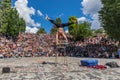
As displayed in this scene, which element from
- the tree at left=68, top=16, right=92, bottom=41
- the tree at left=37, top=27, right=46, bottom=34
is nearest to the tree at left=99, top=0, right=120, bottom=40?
the tree at left=68, top=16, right=92, bottom=41

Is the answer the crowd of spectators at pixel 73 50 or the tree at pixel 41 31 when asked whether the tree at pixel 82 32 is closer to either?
the crowd of spectators at pixel 73 50

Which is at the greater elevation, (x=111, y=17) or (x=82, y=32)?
(x=82, y=32)

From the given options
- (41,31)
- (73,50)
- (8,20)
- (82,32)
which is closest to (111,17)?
(73,50)

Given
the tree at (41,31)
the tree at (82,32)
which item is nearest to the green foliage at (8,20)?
the tree at (82,32)

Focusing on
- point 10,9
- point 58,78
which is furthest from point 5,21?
point 58,78

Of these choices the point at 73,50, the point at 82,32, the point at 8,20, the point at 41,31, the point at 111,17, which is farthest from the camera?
the point at 41,31

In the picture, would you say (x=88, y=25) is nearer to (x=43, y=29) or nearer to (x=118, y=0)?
(x=118, y=0)

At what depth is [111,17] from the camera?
46.2 m

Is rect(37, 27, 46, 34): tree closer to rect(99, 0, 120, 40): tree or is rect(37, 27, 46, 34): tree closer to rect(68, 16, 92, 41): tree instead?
rect(68, 16, 92, 41): tree

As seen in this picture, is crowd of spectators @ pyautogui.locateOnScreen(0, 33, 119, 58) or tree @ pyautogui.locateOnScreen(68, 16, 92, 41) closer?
crowd of spectators @ pyautogui.locateOnScreen(0, 33, 119, 58)

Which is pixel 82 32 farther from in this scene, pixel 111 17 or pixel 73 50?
pixel 111 17

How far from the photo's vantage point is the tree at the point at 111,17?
45344mm

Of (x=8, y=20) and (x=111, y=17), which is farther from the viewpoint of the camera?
(x=8, y=20)

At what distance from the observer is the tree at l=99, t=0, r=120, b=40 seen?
4534 cm
